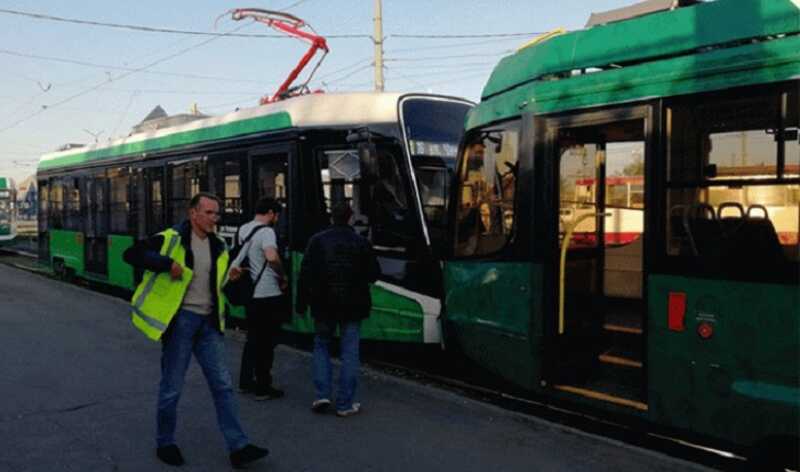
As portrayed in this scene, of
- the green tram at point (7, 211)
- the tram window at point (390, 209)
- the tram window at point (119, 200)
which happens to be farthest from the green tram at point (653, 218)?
the green tram at point (7, 211)

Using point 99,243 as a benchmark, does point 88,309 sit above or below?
below

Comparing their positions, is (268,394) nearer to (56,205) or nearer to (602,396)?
(602,396)

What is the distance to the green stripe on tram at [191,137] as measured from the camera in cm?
909

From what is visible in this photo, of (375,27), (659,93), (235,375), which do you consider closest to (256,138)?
(235,375)

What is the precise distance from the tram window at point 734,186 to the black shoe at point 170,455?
11.8 ft

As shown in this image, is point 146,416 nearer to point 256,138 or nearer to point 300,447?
point 300,447

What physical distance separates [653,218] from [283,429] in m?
3.19

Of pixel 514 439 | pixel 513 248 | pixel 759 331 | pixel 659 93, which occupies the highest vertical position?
pixel 659 93

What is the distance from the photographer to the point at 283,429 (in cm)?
573

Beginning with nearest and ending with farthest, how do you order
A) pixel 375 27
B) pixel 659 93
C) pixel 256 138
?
1. pixel 659 93
2. pixel 256 138
3. pixel 375 27

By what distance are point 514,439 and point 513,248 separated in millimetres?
1535

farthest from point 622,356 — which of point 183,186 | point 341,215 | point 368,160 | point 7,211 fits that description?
point 7,211

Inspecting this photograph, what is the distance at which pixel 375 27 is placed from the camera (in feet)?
70.1

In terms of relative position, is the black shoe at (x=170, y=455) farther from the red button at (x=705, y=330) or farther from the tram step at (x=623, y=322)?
the tram step at (x=623, y=322)
